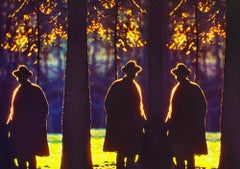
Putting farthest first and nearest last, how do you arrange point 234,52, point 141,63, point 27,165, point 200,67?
point 200,67
point 141,63
point 27,165
point 234,52

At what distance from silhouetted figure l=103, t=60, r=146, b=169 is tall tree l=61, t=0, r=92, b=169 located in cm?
52

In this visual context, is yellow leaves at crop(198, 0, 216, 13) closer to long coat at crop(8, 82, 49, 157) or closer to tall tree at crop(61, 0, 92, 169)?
tall tree at crop(61, 0, 92, 169)

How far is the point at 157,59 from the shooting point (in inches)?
550

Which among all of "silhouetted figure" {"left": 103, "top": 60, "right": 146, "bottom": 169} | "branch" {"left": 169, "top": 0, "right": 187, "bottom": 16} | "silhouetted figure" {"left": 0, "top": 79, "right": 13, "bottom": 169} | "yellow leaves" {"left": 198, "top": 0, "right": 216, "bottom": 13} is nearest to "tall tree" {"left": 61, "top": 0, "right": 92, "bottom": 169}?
"silhouetted figure" {"left": 103, "top": 60, "right": 146, "bottom": 169}

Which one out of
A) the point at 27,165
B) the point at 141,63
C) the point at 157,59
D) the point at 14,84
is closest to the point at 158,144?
the point at 157,59

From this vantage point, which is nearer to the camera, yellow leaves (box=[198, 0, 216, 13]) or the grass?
the grass

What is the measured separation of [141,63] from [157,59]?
20.6ft

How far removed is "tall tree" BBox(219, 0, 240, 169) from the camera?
13609 mm

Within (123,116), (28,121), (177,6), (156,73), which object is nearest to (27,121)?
(28,121)

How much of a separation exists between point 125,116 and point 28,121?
6.67 feet

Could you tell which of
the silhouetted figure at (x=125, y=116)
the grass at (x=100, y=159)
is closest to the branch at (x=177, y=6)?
the silhouetted figure at (x=125, y=116)

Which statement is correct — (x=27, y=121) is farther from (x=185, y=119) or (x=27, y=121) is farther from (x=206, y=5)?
(x=206, y=5)

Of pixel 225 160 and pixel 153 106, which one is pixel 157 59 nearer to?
pixel 153 106

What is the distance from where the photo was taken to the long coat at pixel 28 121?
13.5m
